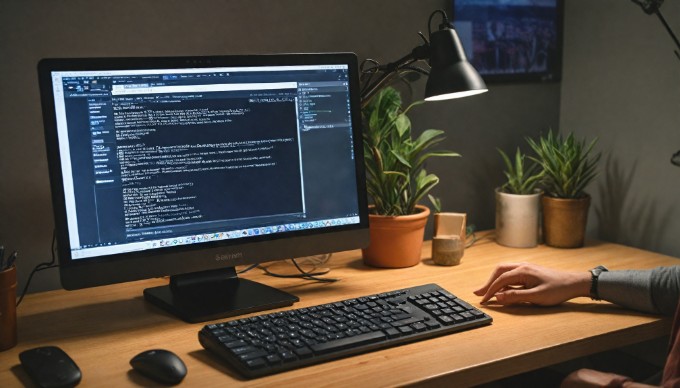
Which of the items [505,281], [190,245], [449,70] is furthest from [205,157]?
[505,281]

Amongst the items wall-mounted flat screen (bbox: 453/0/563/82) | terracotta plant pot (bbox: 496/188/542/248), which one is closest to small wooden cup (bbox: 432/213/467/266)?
terracotta plant pot (bbox: 496/188/542/248)

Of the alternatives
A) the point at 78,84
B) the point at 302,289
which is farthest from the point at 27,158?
the point at 302,289

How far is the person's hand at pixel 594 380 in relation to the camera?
3.86 ft

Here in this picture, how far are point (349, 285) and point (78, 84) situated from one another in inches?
27.3

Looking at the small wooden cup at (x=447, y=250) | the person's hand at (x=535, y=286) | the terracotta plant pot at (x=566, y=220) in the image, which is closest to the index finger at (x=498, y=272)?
the person's hand at (x=535, y=286)

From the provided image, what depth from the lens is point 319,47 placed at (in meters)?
1.79

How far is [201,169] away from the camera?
138 cm

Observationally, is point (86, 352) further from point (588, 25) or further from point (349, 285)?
point (588, 25)

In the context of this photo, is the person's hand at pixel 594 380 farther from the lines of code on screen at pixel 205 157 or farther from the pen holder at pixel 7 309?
the pen holder at pixel 7 309

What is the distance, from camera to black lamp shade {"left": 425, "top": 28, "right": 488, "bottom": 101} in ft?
4.86

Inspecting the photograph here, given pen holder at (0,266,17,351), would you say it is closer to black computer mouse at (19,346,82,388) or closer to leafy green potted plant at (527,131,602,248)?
black computer mouse at (19,346,82,388)

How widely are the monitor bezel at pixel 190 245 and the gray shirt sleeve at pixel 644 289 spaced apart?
0.51 meters

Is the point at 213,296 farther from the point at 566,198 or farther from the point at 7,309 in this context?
the point at 566,198

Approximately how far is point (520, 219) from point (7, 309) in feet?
4.06
